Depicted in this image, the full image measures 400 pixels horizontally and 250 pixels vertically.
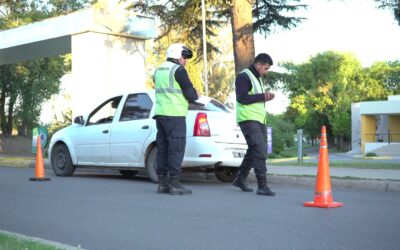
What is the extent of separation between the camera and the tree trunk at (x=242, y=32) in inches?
667

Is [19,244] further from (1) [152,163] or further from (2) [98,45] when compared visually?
(2) [98,45]

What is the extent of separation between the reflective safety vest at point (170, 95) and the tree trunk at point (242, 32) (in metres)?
9.02

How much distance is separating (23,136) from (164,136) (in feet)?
101

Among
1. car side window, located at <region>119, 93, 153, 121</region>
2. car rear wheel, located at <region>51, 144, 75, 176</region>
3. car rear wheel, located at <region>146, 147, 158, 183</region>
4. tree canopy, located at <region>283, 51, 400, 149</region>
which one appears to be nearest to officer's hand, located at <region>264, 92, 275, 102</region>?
car rear wheel, located at <region>146, 147, 158, 183</region>

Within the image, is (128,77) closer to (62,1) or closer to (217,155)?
(217,155)

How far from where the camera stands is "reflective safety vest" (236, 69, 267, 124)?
7953mm

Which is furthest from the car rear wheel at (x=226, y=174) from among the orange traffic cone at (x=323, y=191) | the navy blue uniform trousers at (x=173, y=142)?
the orange traffic cone at (x=323, y=191)

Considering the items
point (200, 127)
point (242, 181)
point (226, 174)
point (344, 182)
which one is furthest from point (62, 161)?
point (344, 182)

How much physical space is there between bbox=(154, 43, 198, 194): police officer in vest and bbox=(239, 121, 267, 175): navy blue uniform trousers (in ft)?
2.97

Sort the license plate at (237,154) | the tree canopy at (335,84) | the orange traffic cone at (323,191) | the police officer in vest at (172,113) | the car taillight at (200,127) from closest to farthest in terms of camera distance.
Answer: the orange traffic cone at (323,191) < the police officer in vest at (172,113) < the car taillight at (200,127) < the license plate at (237,154) < the tree canopy at (335,84)

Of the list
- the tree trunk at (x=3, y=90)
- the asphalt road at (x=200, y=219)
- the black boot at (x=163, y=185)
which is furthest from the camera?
the tree trunk at (x=3, y=90)

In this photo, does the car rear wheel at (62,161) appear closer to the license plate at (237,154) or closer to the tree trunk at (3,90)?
the license plate at (237,154)

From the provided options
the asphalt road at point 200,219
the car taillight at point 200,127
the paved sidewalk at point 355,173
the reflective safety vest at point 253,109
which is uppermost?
the reflective safety vest at point 253,109

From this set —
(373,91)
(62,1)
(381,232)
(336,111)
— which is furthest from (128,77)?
(373,91)
